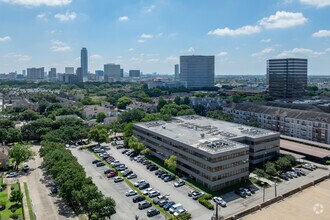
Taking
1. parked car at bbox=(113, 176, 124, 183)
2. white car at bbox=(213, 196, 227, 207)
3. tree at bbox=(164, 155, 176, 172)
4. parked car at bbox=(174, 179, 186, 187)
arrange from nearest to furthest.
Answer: white car at bbox=(213, 196, 227, 207) < parked car at bbox=(174, 179, 186, 187) < parked car at bbox=(113, 176, 124, 183) < tree at bbox=(164, 155, 176, 172)

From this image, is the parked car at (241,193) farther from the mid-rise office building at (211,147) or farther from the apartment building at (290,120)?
the apartment building at (290,120)

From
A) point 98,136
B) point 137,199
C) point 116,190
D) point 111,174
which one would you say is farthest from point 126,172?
point 98,136

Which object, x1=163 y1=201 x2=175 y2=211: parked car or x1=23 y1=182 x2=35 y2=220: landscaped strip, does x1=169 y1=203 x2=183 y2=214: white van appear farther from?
x1=23 y1=182 x2=35 y2=220: landscaped strip

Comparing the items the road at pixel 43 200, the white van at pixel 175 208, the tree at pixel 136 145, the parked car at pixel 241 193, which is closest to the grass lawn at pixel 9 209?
the road at pixel 43 200

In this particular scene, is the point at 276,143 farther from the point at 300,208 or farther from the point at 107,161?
the point at 107,161

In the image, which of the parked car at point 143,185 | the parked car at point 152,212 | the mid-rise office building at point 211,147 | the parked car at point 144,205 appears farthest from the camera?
the parked car at point 143,185

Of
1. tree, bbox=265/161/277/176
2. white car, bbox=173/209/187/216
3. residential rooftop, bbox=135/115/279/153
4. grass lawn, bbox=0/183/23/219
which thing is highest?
residential rooftop, bbox=135/115/279/153

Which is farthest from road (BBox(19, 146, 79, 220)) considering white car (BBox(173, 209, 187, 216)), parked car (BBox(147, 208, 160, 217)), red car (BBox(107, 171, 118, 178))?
white car (BBox(173, 209, 187, 216))
